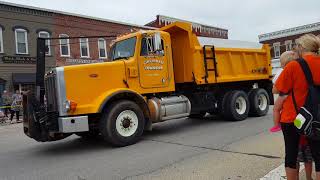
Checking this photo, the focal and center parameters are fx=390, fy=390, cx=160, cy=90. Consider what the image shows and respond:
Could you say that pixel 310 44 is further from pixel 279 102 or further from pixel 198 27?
pixel 198 27

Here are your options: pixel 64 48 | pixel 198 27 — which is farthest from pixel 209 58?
pixel 198 27

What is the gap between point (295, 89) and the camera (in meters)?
4.00

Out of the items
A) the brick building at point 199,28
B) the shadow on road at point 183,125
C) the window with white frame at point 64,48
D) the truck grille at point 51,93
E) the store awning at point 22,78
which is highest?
the brick building at point 199,28

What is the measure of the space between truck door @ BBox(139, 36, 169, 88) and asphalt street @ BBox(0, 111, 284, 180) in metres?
1.36

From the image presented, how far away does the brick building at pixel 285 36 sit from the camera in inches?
1912

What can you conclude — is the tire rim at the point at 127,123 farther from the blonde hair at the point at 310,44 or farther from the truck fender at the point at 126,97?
the blonde hair at the point at 310,44

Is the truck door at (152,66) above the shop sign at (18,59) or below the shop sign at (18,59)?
below

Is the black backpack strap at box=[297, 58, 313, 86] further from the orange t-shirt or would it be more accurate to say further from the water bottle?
the water bottle

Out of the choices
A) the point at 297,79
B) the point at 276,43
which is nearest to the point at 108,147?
the point at 297,79

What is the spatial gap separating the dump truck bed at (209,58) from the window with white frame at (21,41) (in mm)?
17901

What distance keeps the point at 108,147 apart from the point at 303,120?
5.57 m

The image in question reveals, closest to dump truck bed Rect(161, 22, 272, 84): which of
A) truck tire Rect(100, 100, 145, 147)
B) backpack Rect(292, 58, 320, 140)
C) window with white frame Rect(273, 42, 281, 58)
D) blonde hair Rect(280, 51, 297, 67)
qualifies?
truck tire Rect(100, 100, 145, 147)

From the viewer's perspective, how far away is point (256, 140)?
837cm

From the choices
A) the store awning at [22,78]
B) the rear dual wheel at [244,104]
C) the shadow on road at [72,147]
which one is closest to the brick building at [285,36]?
the store awning at [22,78]
